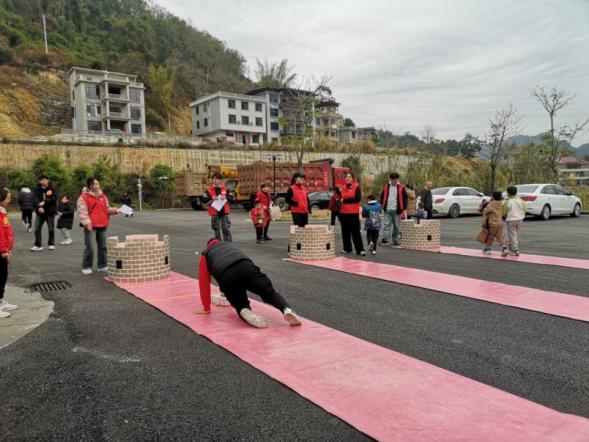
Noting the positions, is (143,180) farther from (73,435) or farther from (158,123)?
(73,435)

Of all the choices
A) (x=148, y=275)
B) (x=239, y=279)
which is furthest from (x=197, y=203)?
(x=239, y=279)

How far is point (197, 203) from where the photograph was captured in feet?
98.5

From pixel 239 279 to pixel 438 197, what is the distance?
16117 mm

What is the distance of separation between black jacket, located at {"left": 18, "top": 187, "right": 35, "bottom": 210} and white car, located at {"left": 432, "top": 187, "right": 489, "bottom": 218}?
14.6m

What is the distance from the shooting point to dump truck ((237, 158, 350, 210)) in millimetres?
24469

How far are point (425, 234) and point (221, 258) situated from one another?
6743mm

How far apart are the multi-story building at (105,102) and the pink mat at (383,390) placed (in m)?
52.7

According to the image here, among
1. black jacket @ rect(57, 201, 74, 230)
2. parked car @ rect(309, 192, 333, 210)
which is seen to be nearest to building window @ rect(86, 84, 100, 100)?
parked car @ rect(309, 192, 333, 210)

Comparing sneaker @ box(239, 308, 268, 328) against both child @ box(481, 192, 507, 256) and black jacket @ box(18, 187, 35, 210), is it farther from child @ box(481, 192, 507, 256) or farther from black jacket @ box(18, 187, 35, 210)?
black jacket @ box(18, 187, 35, 210)

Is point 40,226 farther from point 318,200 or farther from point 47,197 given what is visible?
point 318,200

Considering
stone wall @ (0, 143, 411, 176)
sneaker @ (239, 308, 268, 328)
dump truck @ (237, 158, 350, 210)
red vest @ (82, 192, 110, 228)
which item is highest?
stone wall @ (0, 143, 411, 176)

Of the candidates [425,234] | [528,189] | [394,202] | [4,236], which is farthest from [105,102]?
[4,236]

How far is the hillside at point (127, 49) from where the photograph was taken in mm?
58906

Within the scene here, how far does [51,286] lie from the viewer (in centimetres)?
673
